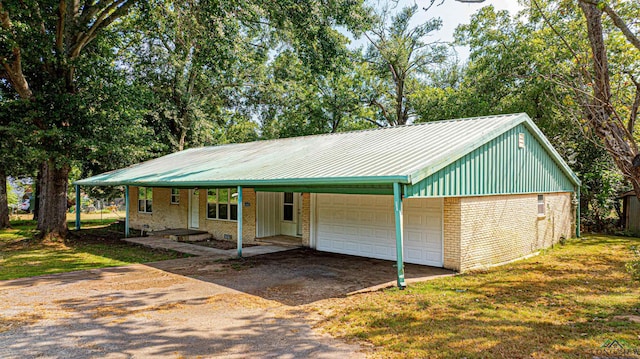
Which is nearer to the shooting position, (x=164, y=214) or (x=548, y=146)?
(x=548, y=146)

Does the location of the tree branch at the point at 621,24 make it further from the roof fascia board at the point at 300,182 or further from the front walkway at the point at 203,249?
the front walkway at the point at 203,249

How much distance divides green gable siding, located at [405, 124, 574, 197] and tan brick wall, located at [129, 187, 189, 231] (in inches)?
488

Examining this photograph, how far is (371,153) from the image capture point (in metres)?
10.7

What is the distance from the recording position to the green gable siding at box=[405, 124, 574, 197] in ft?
29.0

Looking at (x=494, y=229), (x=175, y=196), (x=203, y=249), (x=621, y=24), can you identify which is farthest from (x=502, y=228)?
(x=175, y=196)

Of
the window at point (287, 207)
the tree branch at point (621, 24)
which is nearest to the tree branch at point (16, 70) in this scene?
the window at point (287, 207)

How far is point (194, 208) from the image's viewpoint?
1764cm

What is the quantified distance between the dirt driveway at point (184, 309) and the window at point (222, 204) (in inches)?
177

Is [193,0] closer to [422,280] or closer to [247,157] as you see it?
[247,157]

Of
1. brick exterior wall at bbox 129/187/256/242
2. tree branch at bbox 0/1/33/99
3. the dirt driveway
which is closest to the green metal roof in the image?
brick exterior wall at bbox 129/187/256/242

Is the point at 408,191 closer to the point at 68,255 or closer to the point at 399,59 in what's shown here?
the point at 68,255

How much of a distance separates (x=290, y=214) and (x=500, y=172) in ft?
25.4

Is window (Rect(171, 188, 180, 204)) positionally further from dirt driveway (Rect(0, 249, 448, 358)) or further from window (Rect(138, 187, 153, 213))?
dirt driveway (Rect(0, 249, 448, 358))

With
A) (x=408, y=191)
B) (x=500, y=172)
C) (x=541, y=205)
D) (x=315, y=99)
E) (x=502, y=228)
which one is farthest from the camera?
(x=315, y=99)
